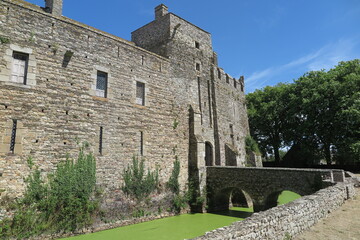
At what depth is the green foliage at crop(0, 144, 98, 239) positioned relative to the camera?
839 cm

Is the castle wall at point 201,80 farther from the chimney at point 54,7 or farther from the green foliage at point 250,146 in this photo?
the chimney at point 54,7

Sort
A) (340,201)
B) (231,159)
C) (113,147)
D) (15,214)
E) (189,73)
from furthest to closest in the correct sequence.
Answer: (231,159)
(189,73)
(113,147)
(340,201)
(15,214)

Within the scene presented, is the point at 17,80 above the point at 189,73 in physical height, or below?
below

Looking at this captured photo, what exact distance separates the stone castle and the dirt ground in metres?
7.94

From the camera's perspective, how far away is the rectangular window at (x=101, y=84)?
1162cm

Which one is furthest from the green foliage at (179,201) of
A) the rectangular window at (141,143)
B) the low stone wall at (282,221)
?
the low stone wall at (282,221)

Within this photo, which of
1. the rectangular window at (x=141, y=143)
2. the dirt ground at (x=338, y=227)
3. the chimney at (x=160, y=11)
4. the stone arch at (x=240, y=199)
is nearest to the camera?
the dirt ground at (x=338, y=227)

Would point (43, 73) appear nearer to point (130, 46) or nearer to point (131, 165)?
point (130, 46)

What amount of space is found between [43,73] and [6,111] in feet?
6.82

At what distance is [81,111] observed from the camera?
34.8 ft

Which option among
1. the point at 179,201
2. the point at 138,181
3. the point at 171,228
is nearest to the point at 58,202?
the point at 138,181

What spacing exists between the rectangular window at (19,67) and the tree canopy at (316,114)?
71.0 ft

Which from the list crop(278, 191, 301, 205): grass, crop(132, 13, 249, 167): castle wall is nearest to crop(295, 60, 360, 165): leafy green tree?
crop(278, 191, 301, 205): grass

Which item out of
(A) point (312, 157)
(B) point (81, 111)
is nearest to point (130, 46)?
(B) point (81, 111)
